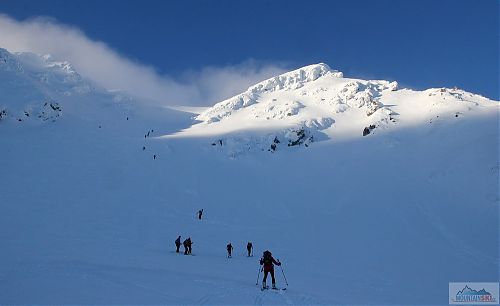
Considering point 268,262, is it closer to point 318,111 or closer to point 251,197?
point 251,197

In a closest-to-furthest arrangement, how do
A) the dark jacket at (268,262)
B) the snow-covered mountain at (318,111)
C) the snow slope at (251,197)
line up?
the dark jacket at (268,262), the snow slope at (251,197), the snow-covered mountain at (318,111)

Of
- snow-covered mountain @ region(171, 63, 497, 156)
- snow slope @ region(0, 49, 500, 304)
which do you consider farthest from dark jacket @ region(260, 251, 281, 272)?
snow-covered mountain @ region(171, 63, 497, 156)

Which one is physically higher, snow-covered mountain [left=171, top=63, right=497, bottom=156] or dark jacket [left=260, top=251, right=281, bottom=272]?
snow-covered mountain [left=171, top=63, right=497, bottom=156]

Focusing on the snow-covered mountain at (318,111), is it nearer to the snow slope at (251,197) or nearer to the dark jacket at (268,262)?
the snow slope at (251,197)

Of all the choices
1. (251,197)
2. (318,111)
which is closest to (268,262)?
(251,197)

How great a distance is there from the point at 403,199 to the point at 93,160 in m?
33.5

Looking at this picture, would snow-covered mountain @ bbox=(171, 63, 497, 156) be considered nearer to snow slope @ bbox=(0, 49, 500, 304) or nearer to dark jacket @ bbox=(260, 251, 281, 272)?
snow slope @ bbox=(0, 49, 500, 304)

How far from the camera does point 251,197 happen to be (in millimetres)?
44250

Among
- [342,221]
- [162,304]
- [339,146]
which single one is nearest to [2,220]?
[162,304]

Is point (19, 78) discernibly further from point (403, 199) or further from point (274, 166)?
point (403, 199)

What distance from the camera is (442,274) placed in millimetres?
24516

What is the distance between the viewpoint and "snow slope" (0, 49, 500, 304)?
17672 millimetres

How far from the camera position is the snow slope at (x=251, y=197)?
1767 centimetres

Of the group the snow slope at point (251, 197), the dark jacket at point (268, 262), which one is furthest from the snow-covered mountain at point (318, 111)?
the dark jacket at point (268, 262)
